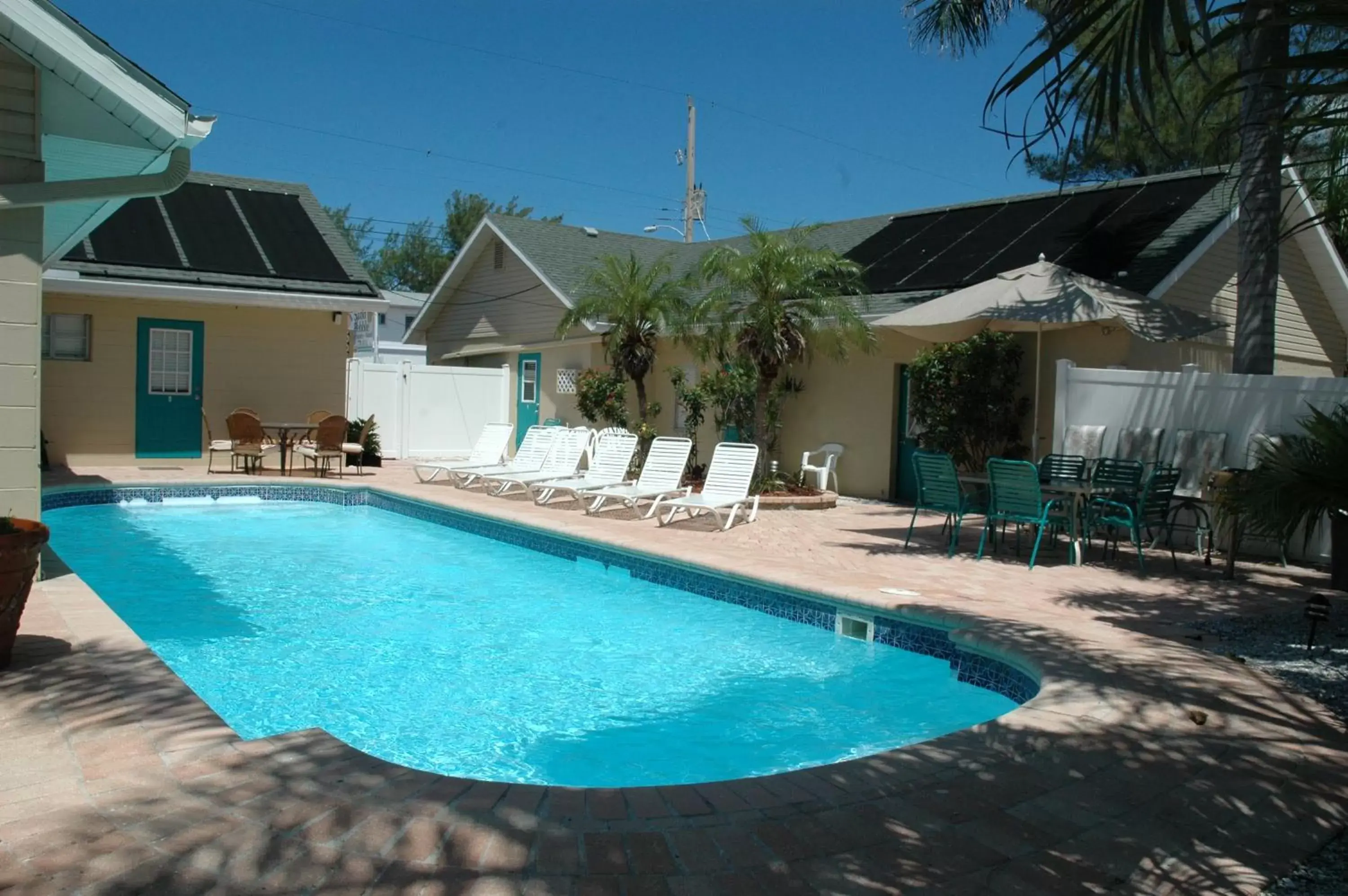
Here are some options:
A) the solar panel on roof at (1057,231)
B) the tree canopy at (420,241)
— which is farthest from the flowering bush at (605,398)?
the tree canopy at (420,241)

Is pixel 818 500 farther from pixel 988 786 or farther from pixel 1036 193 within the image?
pixel 988 786

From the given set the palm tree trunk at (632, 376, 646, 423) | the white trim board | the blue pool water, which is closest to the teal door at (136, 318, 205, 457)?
the blue pool water

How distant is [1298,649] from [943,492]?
397 centimetres

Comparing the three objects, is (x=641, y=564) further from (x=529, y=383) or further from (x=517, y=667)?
(x=529, y=383)

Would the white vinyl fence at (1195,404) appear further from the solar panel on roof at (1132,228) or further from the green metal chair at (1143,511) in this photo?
the solar panel on roof at (1132,228)

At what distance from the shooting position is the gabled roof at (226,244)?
16.3 m

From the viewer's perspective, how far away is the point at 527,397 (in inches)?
888

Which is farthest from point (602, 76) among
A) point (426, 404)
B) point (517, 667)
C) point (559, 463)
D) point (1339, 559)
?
point (1339, 559)

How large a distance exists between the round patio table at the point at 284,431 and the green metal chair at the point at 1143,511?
11.5 m

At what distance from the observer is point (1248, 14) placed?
4836mm

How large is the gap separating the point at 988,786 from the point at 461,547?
9.09 metres

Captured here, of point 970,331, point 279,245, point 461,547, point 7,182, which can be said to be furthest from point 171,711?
point 279,245

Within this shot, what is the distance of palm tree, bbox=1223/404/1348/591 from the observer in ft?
17.4

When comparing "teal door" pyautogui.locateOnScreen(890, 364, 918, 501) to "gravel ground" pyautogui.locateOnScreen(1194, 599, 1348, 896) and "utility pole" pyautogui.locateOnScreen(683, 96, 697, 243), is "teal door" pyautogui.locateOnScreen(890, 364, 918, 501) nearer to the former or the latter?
"gravel ground" pyautogui.locateOnScreen(1194, 599, 1348, 896)
